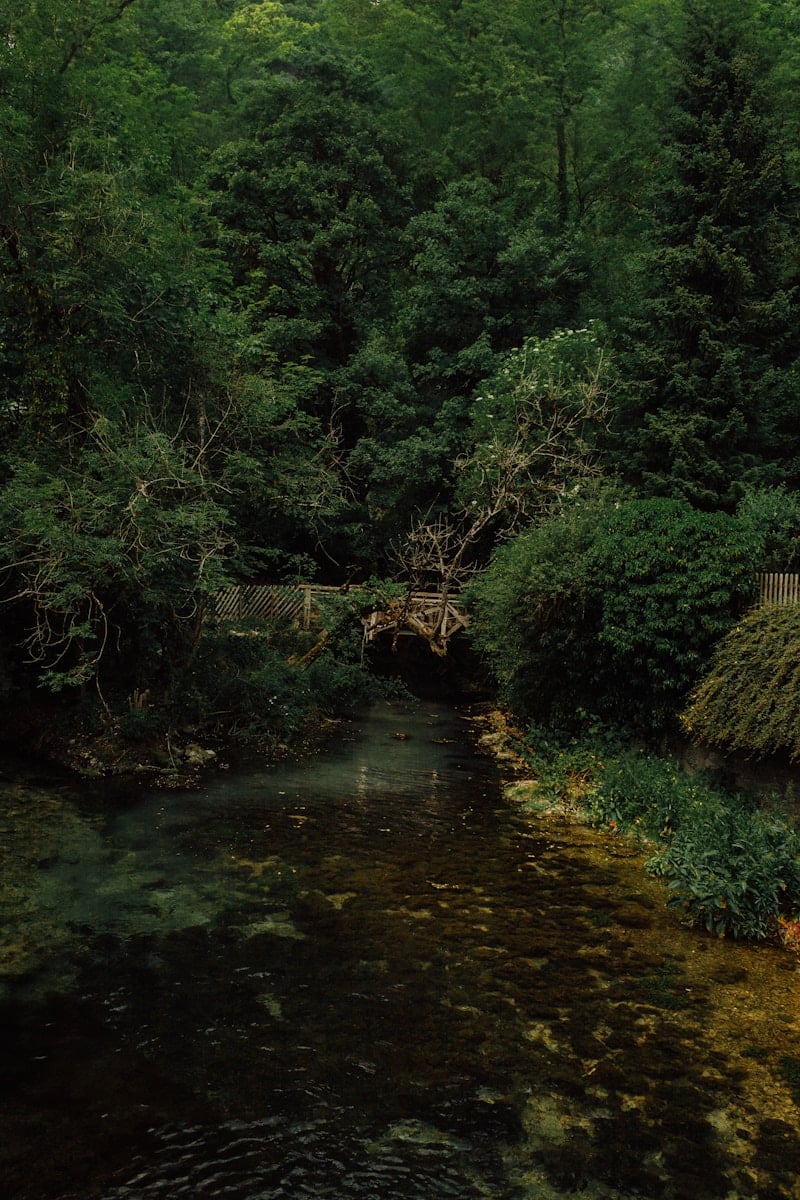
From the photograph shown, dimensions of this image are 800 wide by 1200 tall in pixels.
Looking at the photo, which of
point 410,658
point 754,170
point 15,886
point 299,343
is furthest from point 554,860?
point 299,343

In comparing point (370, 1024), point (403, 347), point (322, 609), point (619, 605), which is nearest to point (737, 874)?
point (370, 1024)

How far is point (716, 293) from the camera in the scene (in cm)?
2022

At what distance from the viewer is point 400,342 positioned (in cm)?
2708

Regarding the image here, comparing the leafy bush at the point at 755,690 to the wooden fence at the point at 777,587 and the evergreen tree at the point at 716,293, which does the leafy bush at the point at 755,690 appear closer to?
the wooden fence at the point at 777,587

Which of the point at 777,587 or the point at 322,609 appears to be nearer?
the point at 777,587

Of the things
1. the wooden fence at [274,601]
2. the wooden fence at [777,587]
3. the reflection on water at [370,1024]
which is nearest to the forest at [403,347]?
the wooden fence at [777,587]

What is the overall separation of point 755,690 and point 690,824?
1.66 m

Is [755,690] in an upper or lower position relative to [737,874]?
upper

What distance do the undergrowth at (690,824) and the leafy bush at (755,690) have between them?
705 millimetres

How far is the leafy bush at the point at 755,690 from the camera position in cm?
931

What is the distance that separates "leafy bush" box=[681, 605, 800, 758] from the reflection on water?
6.13ft

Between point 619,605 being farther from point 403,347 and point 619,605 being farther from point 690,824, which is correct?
point 403,347

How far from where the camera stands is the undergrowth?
7520 millimetres

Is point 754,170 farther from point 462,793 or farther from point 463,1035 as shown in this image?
point 463,1035
